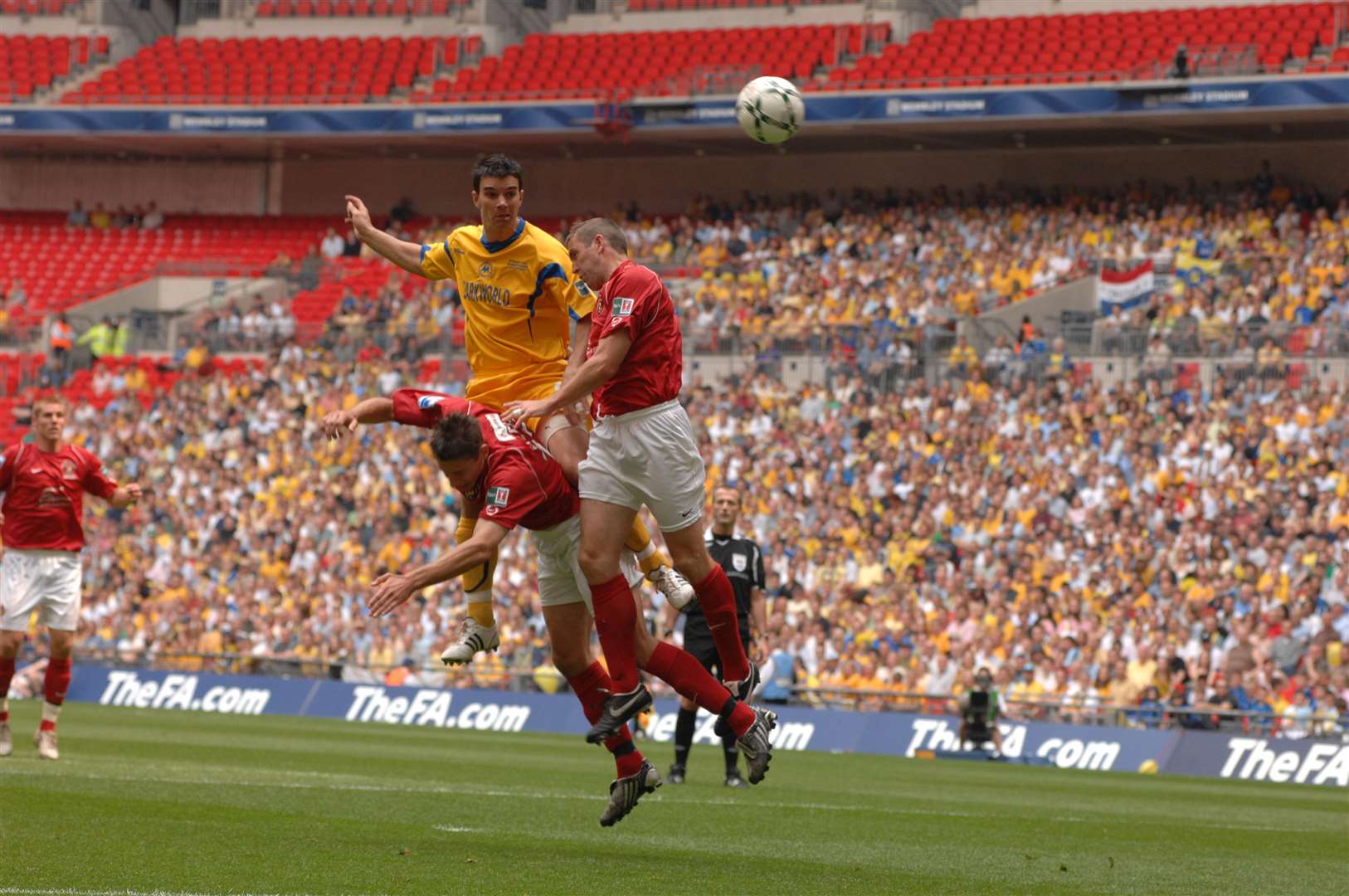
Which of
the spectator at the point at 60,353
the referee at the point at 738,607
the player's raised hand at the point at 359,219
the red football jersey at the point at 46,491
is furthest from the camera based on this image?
the spectator at the point at 60,353

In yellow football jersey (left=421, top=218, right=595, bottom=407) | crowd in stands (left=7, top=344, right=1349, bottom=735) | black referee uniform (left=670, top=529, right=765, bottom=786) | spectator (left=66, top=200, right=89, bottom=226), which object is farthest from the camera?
spectator (left=66, top=200, right=89, bottom=226)

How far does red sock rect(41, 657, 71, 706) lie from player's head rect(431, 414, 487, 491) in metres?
7.82

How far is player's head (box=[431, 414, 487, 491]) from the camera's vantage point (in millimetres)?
9555

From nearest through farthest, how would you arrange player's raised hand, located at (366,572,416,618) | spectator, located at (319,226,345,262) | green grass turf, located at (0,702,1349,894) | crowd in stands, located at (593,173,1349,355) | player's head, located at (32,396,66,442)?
player's raised hand, located at (366,572,416,618) < green grass turf, located at (0,702,1349,894) < player's head, located at (32,396,66,442) < crowd in stands, located at (593,173,1349,355) < spectator, located at (319,226,345,262)

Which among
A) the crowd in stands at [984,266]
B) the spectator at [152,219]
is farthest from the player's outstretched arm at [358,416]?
the spectator at [152,219]

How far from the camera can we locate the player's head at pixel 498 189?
35.7 ft

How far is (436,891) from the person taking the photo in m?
8.55

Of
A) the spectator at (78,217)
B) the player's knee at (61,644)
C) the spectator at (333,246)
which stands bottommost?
the spectator at (78,217)

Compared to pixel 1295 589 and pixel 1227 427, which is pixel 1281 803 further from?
pixel 1227 427

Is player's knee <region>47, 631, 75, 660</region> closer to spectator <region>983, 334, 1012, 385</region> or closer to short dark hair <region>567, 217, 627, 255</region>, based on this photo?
short dark hair <region>567, 217, 627, 255</region>

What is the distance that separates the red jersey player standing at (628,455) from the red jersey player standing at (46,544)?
679 cm

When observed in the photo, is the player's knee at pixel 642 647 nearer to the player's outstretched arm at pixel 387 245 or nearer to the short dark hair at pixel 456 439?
the short dark hair at pixel 456 439

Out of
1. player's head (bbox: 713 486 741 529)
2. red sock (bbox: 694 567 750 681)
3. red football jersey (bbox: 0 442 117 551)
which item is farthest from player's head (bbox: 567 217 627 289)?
red football jersey (bbox: 0 442 117 551)

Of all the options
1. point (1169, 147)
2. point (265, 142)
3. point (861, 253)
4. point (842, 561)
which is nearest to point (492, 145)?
point (265, 142)
